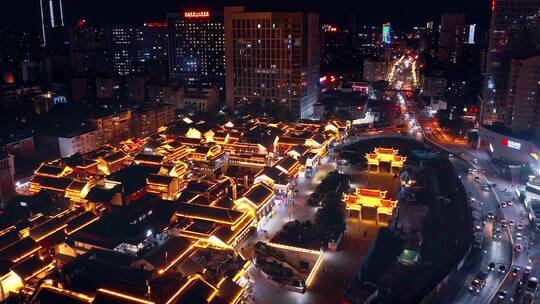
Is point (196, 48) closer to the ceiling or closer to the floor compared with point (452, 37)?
closer to the floor

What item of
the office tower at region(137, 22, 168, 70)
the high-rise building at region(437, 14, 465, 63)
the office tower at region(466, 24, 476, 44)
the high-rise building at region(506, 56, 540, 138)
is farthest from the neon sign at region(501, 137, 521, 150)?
the office tower at region(466, 24, 476, 44)

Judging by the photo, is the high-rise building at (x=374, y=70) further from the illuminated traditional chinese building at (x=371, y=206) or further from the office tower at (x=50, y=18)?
the illuminated traditional chinese building at (x=371, y=206)

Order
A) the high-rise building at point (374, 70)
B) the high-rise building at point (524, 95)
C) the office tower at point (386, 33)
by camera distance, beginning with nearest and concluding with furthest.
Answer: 1. the high-rise building at point (524, 95)
2. the high-rise building at point (374, 70)
3. the office tower at point (386, 33)

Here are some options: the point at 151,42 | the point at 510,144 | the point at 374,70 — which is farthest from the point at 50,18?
the point at 510,144

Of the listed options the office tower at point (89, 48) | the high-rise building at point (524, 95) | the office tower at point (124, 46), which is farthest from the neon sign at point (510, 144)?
the office tower at point (124, 46)

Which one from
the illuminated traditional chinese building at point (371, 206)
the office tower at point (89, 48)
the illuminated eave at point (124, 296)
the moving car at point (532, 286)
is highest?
the office tower at point (89, 48)

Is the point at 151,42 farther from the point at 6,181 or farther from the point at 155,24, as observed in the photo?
the point at 6,181

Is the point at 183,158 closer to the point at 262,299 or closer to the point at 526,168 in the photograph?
the point at 262,299

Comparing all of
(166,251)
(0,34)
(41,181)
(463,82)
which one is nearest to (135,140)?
(41,181)
